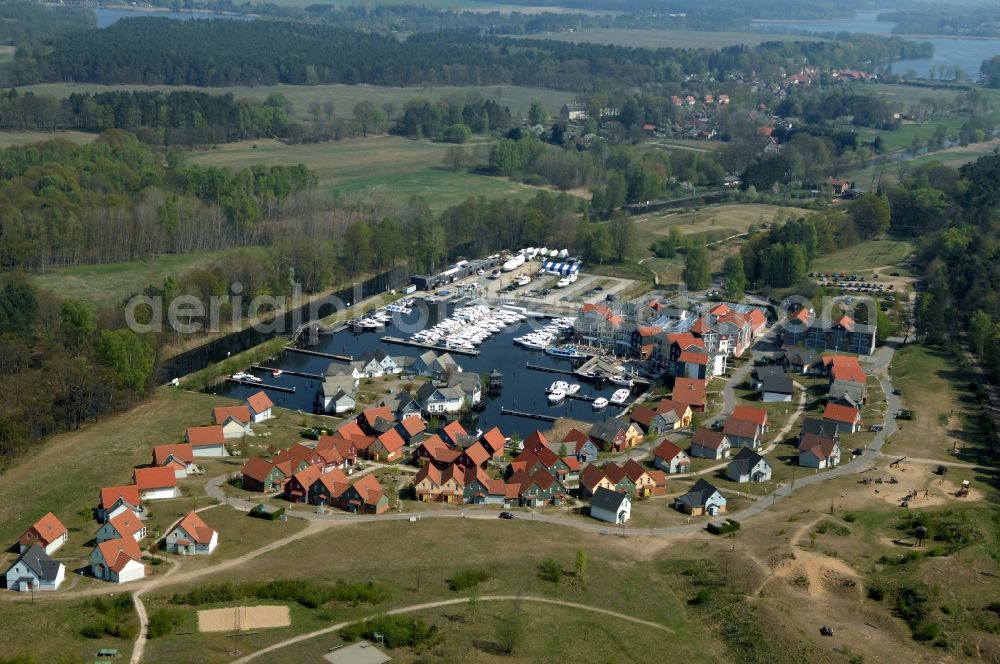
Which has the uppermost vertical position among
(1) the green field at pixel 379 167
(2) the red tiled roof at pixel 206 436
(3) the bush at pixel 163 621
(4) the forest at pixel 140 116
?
(4) the forest at pixel 140 116

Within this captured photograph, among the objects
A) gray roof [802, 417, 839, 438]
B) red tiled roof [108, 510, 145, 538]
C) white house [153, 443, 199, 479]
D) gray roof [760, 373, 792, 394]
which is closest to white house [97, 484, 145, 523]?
red tiled roof [108, 510, 145, 538]

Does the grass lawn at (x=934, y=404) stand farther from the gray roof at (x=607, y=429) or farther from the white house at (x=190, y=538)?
the white house at (x=190, y=538)

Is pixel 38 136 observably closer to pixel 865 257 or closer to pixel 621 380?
pixel 621 380

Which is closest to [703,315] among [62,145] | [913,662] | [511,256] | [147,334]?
[511,256]

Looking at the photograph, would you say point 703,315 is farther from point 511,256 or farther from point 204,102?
point 204,102

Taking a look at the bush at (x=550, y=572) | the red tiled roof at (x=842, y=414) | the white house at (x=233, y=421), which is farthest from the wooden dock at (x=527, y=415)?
the bush at (x=550, y=572)
